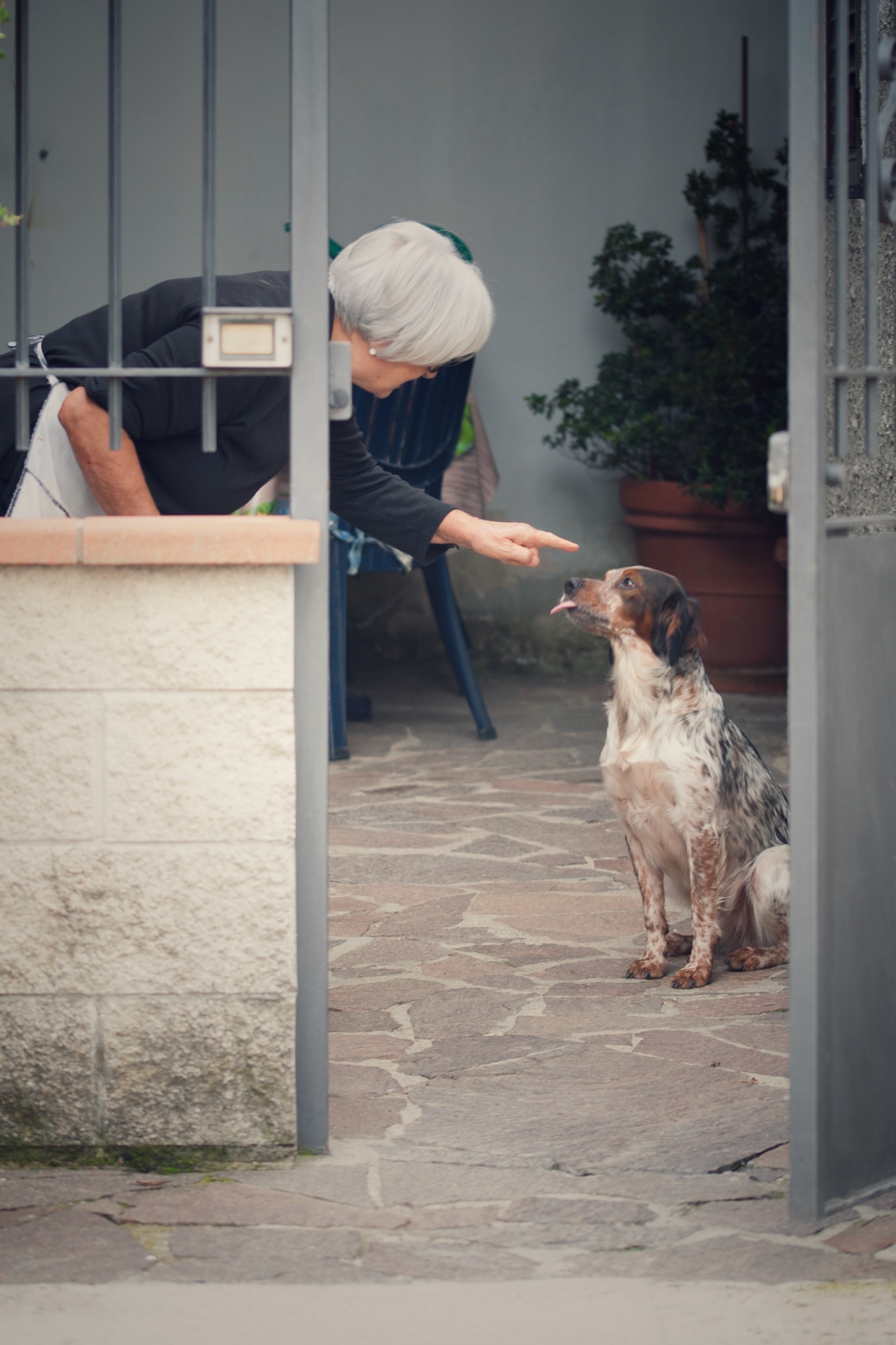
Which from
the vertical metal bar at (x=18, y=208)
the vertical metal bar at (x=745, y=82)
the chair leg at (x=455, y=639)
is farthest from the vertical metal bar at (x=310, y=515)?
the vertical metal bar at (x=745, y=82)

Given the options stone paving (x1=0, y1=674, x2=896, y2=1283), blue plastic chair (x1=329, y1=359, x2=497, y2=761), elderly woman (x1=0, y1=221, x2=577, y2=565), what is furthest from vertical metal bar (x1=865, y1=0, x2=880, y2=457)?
blue plastic chair (x1=329, y1=359, x2=497, y2=761)

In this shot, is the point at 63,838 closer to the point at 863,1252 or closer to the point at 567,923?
the point at 863,1252

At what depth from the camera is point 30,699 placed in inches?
91.0

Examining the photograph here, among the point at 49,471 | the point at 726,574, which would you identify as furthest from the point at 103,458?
the point at 726,574

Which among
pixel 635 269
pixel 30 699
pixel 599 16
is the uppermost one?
pixel 599 16

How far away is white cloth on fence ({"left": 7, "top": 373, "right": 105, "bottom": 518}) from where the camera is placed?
8.36 ft

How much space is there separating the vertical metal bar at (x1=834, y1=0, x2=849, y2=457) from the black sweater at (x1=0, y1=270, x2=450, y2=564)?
0.91m

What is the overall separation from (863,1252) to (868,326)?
1358mm

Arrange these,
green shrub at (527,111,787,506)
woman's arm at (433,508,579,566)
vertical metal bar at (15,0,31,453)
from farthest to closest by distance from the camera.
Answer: green shrub at (527,111,787,506) < woman's arm at (433,508,579,566) < vertical metal bar at (15,0,31,453)

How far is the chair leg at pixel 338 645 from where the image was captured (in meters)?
5.41

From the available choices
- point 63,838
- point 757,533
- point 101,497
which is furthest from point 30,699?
point 757,533

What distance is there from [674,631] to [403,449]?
2.24m

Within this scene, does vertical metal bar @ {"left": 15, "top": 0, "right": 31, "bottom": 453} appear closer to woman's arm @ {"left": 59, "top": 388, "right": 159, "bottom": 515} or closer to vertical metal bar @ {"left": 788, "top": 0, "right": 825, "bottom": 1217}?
woman's arm @ {"left": 59, "top": 388, "right": 159, "bottom": 515}

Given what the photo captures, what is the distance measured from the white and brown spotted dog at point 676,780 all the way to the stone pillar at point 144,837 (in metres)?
1.25
